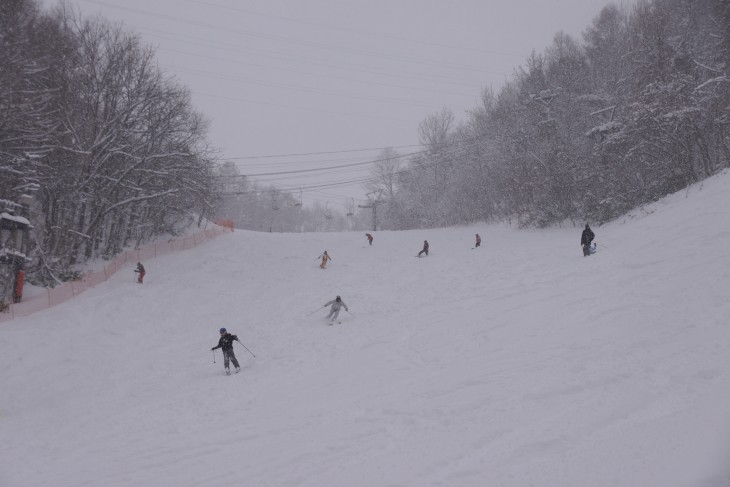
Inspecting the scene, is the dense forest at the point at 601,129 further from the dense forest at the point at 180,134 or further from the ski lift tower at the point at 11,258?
the ski lift tower at the point at 11,258

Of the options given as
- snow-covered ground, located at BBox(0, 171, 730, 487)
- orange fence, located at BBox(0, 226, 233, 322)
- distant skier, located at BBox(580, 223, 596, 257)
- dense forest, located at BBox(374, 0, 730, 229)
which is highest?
dense forest, located at BBox(374, 0, 730, 229)

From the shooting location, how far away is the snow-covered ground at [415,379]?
18.5ft

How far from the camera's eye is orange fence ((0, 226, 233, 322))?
17936mm

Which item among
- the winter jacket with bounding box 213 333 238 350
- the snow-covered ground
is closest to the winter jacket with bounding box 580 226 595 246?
the snow-covered ground

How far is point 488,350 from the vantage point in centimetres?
1020

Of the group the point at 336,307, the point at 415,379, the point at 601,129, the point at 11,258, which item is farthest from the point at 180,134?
the point at 601,129

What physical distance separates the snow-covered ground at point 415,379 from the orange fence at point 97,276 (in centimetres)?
72

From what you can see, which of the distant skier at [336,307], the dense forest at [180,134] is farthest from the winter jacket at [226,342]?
the dense forest at [180,134]

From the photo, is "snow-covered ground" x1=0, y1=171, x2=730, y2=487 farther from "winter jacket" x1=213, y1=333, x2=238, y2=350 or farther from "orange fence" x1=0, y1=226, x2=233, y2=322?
"winter jacket" x1=213, y1=333, x2=238, y2=350

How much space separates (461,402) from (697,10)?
4007 centimetres

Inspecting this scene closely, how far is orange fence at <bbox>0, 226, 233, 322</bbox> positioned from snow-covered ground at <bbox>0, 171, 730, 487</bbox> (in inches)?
28.4

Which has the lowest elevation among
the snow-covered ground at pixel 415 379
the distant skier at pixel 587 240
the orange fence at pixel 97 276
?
the snow-covered ground at pixel 415 379

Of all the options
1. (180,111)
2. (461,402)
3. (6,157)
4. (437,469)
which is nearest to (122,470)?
(437,469)

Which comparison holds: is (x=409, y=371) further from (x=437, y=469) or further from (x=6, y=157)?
(x=6, y=157)
